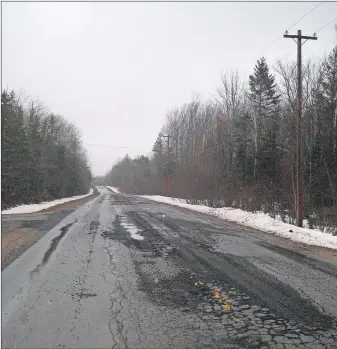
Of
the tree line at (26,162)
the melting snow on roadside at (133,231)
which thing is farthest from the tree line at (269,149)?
the tree line at (26,162)

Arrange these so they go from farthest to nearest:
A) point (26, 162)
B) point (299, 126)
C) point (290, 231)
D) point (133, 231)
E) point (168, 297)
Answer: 1. point (26, 162)
2. point (299, 126)
3. point (290, 231)
4. point (133, 231)
5. point (168, 297)

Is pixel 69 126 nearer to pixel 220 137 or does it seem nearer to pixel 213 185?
pixel 220 137

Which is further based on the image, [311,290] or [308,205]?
[308,205]

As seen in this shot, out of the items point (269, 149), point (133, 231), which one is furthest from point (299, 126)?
point (269, 149)

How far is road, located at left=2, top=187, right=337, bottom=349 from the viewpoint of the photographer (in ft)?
13.5

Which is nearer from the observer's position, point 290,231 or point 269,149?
point 290,231

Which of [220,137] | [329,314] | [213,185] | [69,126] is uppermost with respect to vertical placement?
[69,126]

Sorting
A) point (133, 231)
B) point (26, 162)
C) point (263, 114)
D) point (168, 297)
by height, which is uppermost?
point (263, 114)

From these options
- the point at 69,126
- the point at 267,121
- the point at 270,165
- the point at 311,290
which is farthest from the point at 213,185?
the point at 69,126

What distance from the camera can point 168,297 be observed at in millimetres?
5516

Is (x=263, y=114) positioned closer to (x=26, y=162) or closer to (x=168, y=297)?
(x=26, y=162)

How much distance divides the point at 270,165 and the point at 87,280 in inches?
1256

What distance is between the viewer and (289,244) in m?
11.0

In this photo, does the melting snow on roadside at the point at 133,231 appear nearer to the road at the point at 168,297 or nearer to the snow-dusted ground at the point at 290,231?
the road at the point at 168,297
